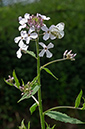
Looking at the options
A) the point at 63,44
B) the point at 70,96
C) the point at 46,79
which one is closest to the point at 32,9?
the point at 63,44

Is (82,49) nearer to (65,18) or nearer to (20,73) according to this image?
(65,18)

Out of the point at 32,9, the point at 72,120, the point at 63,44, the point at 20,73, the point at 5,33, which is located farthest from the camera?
the point at 32,9

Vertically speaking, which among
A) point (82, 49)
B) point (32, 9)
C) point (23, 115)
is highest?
point (32, 9)

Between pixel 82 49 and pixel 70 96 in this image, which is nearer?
pixel 70 96

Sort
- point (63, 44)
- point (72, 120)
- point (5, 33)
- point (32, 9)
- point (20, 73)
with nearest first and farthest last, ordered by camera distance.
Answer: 1. point (72, 120)
2. point (20, 73)
3. point (5, 33)
4. point (63, 44)
5. point (32, 9)

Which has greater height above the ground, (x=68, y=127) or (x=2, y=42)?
(x=2, y=42)

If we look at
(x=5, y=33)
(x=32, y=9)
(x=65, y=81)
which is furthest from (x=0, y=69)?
(x=32, y=9)

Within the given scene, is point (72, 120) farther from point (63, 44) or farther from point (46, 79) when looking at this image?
point (63, 44)
